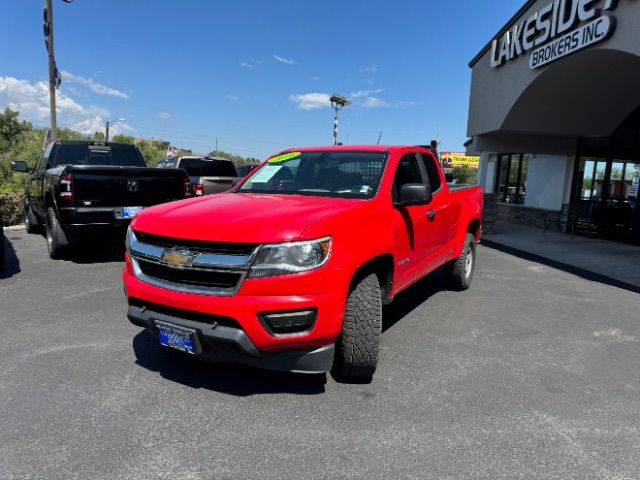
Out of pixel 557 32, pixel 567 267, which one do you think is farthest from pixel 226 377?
pixel 557 32

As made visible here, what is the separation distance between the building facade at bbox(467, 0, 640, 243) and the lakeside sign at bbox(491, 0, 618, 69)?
22mm

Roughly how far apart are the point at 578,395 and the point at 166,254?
3.15 m

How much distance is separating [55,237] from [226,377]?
17.0ft

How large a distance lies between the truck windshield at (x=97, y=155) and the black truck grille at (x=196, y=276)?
7.16 metres

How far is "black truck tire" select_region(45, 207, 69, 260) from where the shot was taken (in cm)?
715

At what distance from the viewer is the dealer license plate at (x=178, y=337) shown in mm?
2938

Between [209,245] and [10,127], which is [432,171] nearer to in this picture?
[209,245]

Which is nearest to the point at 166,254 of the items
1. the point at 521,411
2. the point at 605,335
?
the point at 521,411

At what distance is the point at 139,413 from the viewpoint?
299 centimetres

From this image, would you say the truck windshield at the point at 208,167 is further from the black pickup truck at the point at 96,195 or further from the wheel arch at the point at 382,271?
the wheel arch at the point at 382,271

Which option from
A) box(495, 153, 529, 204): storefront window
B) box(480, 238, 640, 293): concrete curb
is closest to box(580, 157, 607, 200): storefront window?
box(495, 153, 529, 204): storefront window

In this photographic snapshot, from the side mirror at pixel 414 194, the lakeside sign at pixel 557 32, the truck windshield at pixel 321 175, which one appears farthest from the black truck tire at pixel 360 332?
the lakeside sign at pixel 557 32

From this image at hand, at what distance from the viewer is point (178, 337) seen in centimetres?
301

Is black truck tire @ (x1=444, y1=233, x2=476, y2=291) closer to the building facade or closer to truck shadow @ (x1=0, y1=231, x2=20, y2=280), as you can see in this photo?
the building facade
